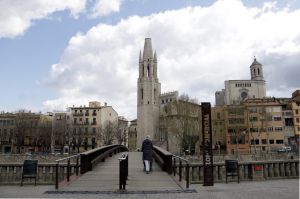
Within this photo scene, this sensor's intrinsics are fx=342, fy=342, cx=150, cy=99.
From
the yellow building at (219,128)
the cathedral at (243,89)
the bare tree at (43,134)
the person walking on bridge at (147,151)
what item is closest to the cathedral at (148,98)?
the cathedral at (243,89)

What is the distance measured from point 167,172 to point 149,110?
322 ft

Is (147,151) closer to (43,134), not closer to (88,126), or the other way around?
(43,134)

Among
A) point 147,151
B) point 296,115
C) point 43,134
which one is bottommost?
point 147,151

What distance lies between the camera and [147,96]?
11600 centimetres

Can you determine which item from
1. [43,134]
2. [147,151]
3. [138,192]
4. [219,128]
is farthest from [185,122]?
[138,192]

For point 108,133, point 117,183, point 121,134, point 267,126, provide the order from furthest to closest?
point 121,134, point 108,133, point 267,126, point 117,183

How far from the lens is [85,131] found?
326 feet

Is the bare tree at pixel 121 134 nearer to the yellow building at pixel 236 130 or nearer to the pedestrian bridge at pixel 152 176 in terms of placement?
the yellow building at pixel 236 130

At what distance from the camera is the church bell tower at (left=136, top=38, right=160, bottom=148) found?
114m

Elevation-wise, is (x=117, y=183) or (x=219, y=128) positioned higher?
(x=219, y=128)

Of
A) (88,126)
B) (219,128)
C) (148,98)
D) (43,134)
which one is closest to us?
(219,128)

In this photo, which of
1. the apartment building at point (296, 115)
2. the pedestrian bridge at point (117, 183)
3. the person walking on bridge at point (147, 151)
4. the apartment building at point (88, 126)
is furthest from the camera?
the apartment building at point (88, 126)

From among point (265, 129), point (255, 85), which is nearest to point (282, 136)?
point (265, 129)

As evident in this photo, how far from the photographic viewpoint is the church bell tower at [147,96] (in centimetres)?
11450
